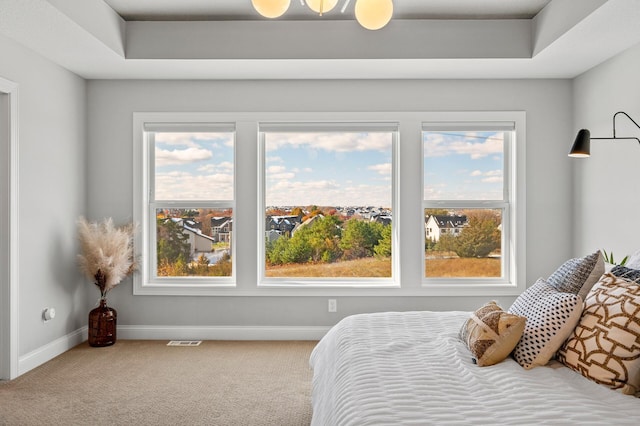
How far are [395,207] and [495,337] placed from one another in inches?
102

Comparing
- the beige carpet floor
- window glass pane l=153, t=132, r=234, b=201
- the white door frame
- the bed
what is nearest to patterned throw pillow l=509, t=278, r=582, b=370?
the bed

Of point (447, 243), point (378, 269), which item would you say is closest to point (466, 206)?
point (447, 243)

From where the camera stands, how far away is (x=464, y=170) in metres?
4.62

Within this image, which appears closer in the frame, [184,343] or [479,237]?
[184,343]

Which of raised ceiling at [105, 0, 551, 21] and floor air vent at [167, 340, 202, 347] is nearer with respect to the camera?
raised ceiling at [105, 0, 551, 21]

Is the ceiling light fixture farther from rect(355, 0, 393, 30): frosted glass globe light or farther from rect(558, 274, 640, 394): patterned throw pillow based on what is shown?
rect(558, 274, 640, 394): patterned throw pillow

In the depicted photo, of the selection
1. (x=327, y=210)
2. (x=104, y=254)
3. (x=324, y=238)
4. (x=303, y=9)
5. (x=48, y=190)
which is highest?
(x=303, y=9)

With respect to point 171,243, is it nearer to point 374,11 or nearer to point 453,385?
point 374,11

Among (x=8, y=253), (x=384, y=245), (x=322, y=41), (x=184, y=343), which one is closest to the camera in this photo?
(x=8, y=253)

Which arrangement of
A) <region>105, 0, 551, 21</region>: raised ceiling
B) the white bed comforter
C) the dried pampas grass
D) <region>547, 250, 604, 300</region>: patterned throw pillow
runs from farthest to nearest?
the dried pampas grass, <region>105, 0, 551, 21</region>: raised ceiling, <region>547, 250, 604, 300</region>: patterned throw pillow, the white bed comforter

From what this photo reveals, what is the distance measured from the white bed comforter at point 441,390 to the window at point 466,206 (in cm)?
231

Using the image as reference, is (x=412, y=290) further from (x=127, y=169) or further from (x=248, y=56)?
(x=127, y=169)

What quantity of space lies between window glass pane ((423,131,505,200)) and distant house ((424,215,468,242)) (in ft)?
0.61

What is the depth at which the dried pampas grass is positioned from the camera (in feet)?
13.6
